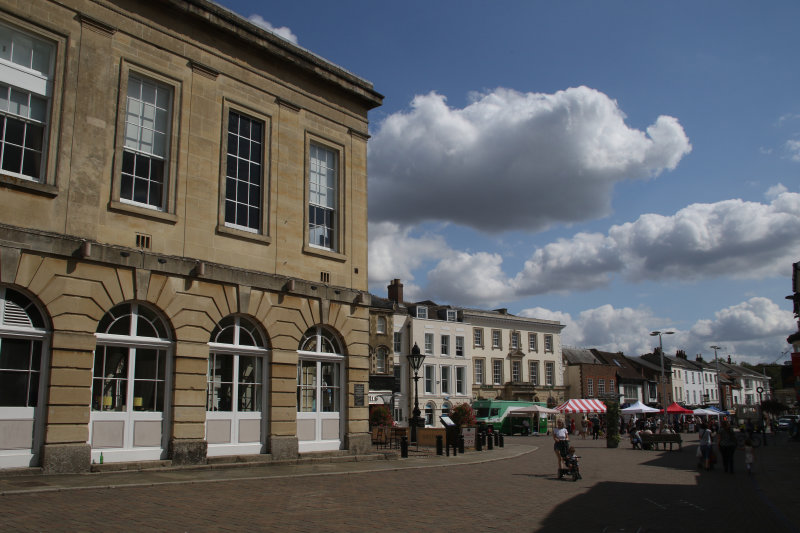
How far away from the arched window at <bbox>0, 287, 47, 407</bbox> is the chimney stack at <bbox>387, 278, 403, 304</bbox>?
4698cm

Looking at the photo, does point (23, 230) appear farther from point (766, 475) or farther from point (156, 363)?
point (766, 475)

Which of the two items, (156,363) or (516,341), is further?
(516,341)

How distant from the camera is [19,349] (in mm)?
13180

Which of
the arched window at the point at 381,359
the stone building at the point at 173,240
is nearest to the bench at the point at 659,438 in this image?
the stone building at the point at 173,240

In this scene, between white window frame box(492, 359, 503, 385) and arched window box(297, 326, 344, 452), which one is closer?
arched window box(297, 326, 344, 452)

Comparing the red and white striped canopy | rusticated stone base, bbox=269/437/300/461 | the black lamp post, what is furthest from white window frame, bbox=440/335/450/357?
rusticated stone base, bbox=269/437/300/461

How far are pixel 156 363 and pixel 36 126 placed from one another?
5769 mm

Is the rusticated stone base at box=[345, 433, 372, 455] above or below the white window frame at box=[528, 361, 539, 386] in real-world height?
below

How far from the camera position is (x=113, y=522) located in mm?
8750

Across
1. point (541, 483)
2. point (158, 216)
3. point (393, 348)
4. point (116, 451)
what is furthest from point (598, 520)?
point (393, 348)

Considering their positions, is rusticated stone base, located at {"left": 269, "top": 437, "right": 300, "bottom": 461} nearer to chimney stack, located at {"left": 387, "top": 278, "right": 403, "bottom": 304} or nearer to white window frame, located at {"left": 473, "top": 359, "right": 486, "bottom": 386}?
chimney stack, located at {"left": 387, "top": 278, "right": 403, "bottom": 304}

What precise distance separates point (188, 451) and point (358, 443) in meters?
5.84

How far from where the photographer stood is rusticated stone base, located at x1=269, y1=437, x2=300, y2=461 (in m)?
17.4

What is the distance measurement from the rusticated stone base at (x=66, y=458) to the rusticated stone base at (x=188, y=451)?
195 cm
